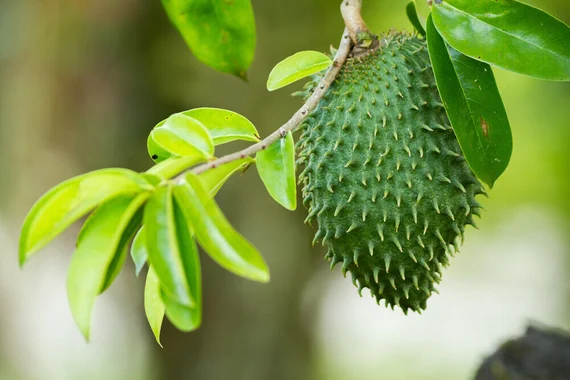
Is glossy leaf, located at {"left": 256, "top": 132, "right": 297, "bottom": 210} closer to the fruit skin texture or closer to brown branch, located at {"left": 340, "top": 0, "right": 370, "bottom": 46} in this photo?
the fruit skin texture

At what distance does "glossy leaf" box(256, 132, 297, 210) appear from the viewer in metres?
1.17

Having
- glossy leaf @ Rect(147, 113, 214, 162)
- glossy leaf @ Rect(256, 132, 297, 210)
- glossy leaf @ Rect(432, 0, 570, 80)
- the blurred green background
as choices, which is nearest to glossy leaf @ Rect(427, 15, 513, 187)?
glossy leaf @ Rect(432, 0, 570, 80)

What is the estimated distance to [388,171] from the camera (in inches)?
54.2

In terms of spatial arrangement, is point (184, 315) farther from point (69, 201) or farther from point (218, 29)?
point (218, 29)

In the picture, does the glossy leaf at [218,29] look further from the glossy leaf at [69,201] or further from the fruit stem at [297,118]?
the glossy leaf at [69,201]

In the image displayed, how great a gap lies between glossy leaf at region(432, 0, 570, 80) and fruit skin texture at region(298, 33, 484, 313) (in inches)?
7.4

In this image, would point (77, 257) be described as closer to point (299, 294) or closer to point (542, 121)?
point (299, 294)

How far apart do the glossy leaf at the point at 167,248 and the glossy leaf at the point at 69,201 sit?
0.05 metres

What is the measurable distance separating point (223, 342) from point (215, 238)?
3227 mm

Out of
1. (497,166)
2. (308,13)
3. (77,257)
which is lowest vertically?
(77,257)

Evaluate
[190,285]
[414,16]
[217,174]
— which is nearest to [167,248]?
[190,285]

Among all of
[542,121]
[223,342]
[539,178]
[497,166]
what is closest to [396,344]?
[539,178]

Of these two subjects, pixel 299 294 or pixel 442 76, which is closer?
pixel 442 76

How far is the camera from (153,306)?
1313mm
